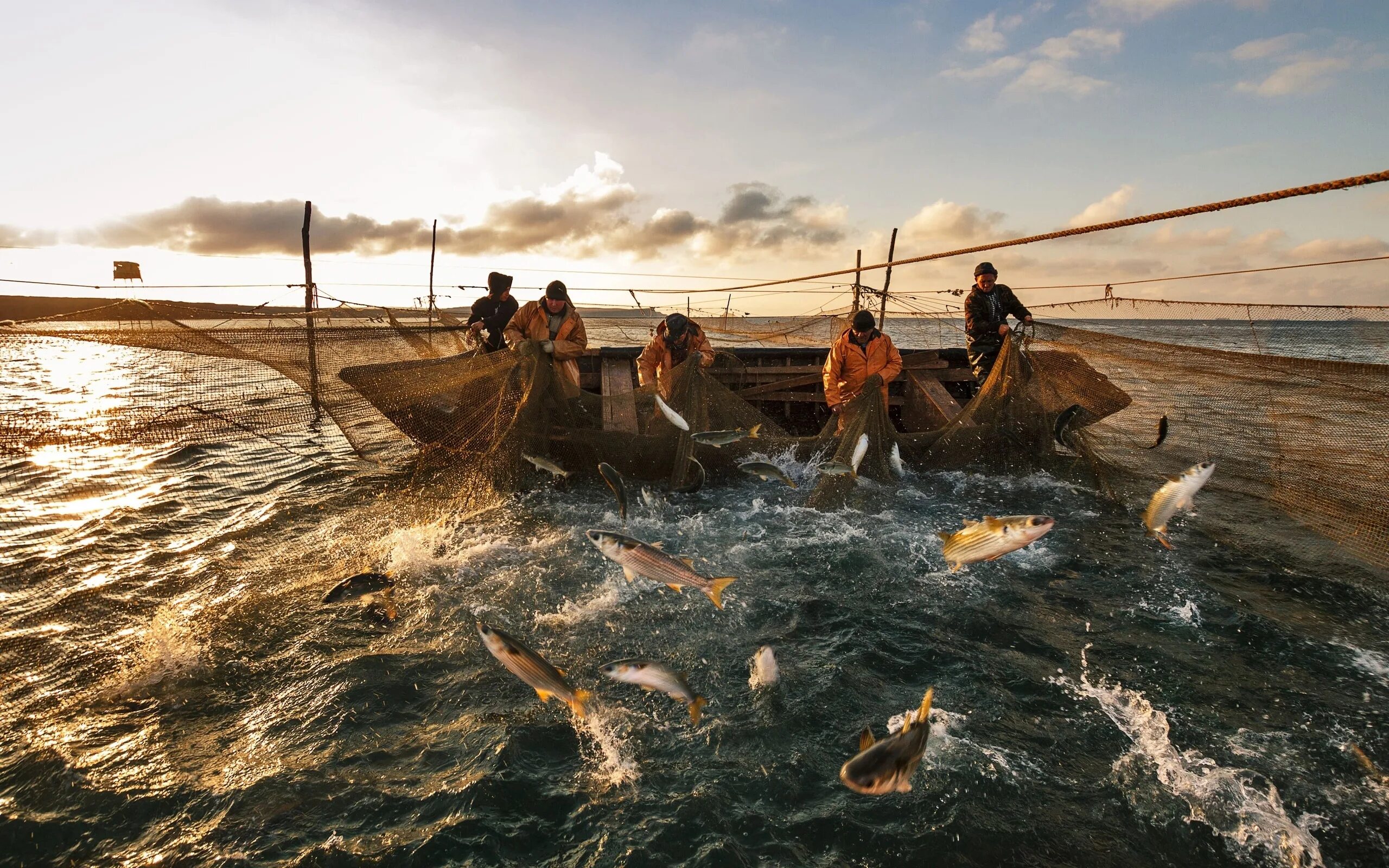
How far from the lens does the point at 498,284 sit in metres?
11.0

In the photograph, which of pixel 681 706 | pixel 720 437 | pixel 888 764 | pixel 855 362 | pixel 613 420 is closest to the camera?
pixel 888 764

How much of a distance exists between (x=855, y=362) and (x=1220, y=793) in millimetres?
6827

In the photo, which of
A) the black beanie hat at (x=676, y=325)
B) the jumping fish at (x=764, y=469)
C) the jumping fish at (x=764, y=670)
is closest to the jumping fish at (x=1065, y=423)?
the jumping fish at (x=764, y=469)

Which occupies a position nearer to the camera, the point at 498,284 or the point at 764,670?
the point at 764,670

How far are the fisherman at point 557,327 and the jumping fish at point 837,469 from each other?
11.9 ft

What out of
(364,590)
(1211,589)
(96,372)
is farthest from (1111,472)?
(96,372)

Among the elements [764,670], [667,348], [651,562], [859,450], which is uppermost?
[667,348]

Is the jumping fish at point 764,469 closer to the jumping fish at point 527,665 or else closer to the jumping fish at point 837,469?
the jumping fish at point 837,469

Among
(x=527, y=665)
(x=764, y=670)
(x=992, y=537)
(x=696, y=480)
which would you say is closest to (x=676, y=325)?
(x=696, y=480)

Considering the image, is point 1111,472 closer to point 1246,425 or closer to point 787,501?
point 1246,425

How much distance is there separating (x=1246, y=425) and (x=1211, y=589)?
8.97 feet

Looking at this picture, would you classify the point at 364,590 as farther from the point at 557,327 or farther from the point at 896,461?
the point at 896,461

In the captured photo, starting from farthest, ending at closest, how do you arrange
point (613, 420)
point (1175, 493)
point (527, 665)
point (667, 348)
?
1. point (667, 348)
2. point (613, 420)
3. point (1175, 493)
4. point (527, 665)

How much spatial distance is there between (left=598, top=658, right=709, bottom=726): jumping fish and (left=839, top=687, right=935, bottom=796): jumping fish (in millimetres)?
1274
